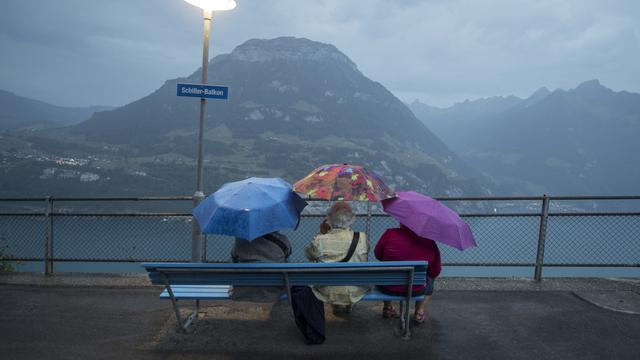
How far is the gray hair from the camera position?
414 centimetres

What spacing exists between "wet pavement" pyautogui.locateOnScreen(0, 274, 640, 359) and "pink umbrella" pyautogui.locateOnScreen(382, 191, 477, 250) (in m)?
0.98

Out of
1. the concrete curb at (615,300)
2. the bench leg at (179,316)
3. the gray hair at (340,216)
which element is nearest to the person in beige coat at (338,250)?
the gray hair at (340,216)

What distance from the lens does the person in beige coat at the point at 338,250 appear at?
160 inches

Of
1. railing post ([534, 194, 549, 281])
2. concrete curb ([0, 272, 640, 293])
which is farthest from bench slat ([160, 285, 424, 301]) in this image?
railing post ([534, 194, 549, 281])

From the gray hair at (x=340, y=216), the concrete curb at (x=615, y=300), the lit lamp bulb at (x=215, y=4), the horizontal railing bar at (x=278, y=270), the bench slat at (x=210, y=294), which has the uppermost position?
the lit lamp bulb at (x=215, y=4)

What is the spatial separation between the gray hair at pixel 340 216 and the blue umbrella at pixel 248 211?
12.6 inches

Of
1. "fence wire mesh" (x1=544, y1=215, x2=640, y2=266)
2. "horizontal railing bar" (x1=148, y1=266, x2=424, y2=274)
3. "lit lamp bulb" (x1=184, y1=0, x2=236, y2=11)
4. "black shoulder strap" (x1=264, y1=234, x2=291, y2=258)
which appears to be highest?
"lit lamp bulb" (x1=184, y1=0, x2=236, y2=11)

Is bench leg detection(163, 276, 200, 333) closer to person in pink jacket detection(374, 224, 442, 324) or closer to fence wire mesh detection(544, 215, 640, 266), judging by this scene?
person in pink jacket detection(374, 224, 442, 324)

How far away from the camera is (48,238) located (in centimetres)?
653

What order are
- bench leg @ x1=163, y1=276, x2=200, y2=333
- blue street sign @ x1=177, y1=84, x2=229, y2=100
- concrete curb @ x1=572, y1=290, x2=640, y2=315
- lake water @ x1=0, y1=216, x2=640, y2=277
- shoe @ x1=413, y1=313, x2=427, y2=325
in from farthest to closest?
lake water @ x1=0, y1=216, x2=640, y2=277 < blue street sign @ x1=177, y1=84, x2=229, y2=100 < concrete curb @ x1=572, y1=290, x2=640, y2=315 < shoe @ x1=413, y1=313, x2=427, y2=325 < bench leg @ x1=163, y1=276, x2=200, y2=333

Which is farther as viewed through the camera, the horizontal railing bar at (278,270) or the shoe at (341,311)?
the shoe at (341,311)

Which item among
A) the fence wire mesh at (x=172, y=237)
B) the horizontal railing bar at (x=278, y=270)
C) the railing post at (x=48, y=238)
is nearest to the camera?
the horizontal railing bar at (x=278, y=270)

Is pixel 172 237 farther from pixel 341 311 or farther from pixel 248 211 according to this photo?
pixel 248 211

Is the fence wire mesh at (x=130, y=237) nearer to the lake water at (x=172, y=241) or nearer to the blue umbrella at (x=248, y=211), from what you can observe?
the lake water at (x=172, y=241)
